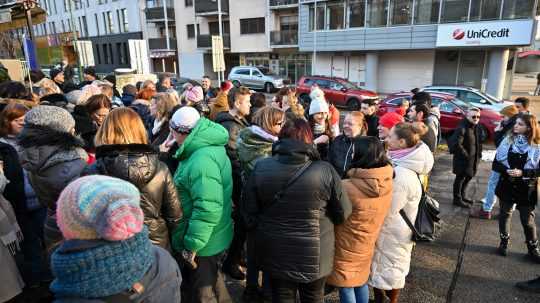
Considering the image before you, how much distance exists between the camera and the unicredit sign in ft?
59.3

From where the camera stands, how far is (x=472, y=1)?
19.5m

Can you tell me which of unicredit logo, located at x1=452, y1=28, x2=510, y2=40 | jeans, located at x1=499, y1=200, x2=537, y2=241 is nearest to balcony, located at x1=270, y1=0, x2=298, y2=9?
unicredit logo, located at x1=452, y1=28, x2=510, y2=40

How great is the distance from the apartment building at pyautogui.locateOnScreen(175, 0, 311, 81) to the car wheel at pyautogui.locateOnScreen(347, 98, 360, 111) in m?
12.3

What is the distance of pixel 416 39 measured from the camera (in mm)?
21500

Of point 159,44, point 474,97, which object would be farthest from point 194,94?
point 159,44

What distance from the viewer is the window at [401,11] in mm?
21609

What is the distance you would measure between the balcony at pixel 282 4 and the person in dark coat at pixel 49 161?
1067 inches

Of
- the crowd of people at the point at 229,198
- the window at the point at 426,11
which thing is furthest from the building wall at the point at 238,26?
the crowd of people at the point at 229,198

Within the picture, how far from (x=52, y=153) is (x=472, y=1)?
75.6 feet

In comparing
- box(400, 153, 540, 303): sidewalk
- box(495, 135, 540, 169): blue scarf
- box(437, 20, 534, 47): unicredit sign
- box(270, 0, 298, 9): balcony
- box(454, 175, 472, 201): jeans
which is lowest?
box(400, 153, 540, 303): sidewalk

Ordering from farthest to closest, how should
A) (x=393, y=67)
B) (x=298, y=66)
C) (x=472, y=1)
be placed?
(x=298, y=66) < (x=393, y=67) < (x=472, y=1)

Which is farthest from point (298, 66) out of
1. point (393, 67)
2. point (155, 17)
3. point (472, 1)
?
point (155, 17)

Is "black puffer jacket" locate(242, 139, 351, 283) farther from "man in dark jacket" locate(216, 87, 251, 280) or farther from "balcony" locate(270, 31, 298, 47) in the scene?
"balcony" locate(270, 31, 298, 47)

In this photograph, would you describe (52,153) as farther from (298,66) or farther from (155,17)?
(155,17)
